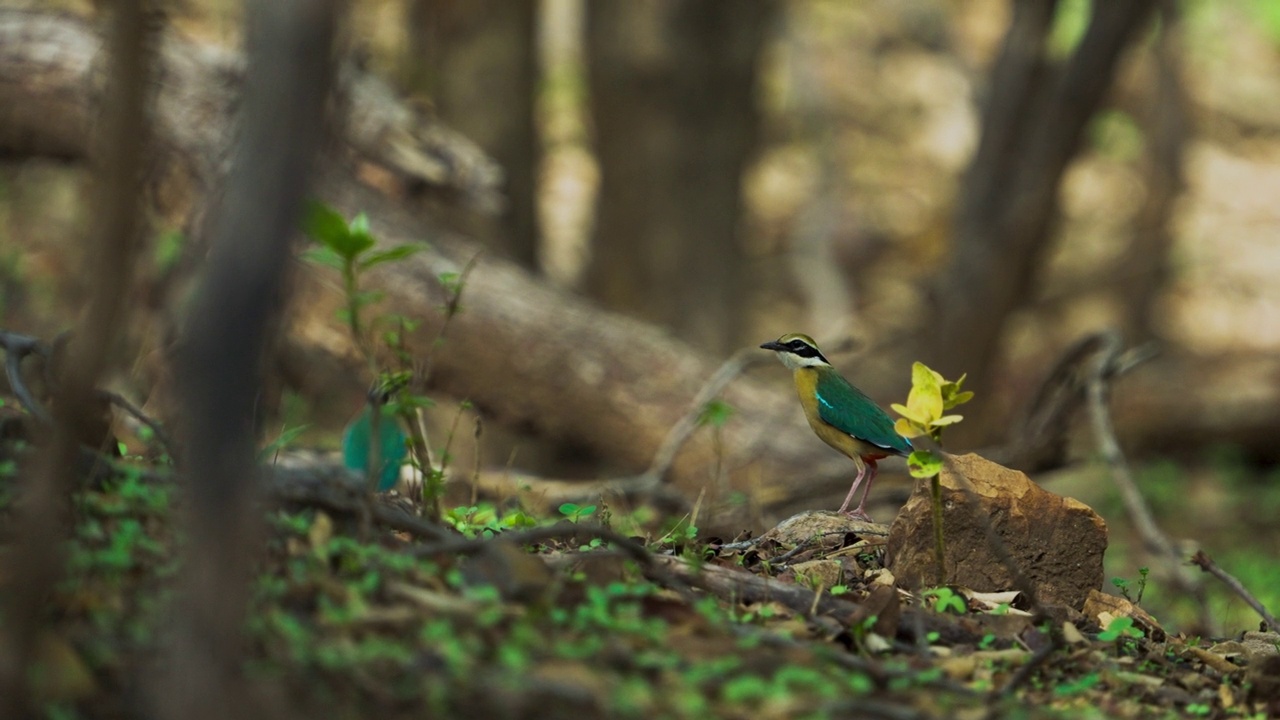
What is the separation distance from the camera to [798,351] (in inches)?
216

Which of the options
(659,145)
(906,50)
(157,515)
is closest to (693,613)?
(157,515)

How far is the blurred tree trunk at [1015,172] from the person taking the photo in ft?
29.7

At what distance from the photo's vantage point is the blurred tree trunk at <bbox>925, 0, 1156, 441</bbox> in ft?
29.7

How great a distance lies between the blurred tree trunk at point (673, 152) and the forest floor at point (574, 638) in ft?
23.6

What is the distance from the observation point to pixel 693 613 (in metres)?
3.41

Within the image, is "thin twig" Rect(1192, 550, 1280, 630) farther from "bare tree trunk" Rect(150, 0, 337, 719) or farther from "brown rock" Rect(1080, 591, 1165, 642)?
"bare tree trunk" Rect(150, 0, 337, 719)

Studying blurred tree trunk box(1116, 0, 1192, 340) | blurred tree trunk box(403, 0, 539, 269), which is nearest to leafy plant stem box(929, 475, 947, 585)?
blurred tree trunk box(403, 0, 539, 269)

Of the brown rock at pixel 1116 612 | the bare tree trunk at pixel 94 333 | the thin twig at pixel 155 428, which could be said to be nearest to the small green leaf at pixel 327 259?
the thin twig at pixel 155 428

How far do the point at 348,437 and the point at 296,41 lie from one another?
3069 millimetres

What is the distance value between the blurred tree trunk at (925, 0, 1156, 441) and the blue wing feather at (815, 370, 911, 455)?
4.68m

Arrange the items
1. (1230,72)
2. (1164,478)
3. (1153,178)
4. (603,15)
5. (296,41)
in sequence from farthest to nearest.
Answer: (1230,72) → (1153,178) → (1164,478) → (603,15) → (296,41)

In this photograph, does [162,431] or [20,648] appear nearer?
[20,648]

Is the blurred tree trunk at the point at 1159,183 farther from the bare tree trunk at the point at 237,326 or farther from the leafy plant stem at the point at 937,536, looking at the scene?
the bare tree trunk at the point at 237,326

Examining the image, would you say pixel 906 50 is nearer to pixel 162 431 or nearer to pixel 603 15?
pixel 603 15
